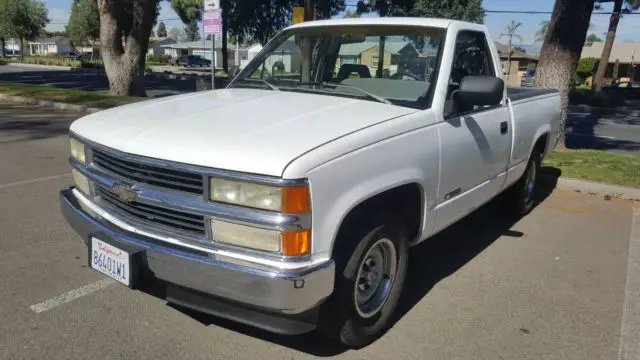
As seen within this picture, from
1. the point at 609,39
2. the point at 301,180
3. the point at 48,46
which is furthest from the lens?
the point at 48,46

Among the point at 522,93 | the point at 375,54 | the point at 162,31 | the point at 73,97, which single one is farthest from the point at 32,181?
the point at 162,31

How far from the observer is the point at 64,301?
3471mm

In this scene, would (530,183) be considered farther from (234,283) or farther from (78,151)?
(78,151)

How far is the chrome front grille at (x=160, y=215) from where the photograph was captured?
259 cm

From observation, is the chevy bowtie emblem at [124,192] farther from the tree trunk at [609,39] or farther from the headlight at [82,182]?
the tree trunk at [609,39]

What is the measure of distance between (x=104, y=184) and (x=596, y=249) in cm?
426

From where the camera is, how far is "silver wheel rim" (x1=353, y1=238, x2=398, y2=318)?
10.1 feet

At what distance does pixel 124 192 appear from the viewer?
2.81 meters

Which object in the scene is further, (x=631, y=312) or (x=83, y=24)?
(x=83, y=24)

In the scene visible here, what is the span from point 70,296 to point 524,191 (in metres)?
4.50

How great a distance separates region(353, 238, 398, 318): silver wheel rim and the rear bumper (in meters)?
0.53

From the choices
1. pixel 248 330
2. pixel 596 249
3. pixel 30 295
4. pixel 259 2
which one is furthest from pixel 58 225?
pixel 259 2

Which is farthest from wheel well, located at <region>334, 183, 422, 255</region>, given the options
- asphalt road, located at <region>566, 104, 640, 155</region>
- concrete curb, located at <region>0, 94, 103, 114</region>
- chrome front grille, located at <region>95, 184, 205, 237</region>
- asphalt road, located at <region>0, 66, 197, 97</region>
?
asphalt road, located at <region>0, 66, 197, 97</region>

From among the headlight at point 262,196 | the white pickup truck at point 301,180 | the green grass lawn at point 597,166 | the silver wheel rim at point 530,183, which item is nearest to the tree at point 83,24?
the green grass lawn at point 597,166
